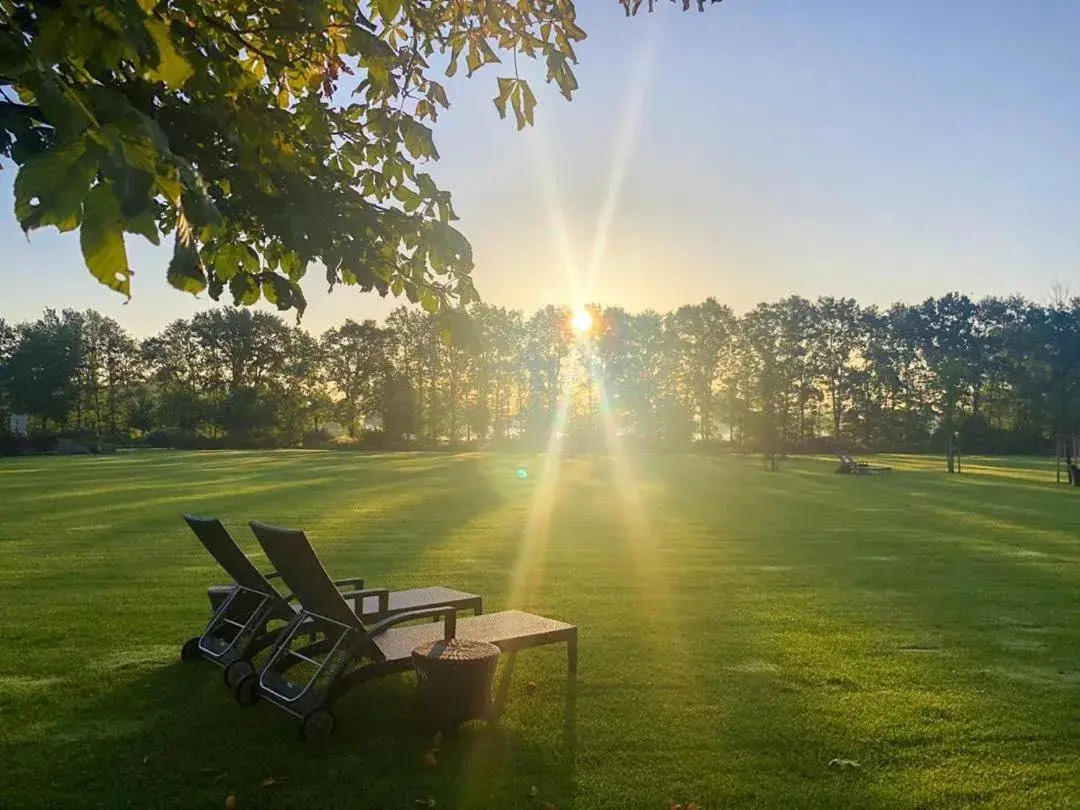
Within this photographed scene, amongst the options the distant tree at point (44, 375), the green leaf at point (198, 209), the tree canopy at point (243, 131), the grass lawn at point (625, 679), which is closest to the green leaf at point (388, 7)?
the tree canopy at point (243, 131)

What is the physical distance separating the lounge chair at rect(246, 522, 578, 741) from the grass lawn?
0.78ft

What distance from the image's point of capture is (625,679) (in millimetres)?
6305

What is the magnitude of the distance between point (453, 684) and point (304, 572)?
3.69 feet

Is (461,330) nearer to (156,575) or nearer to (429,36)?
(429,36)

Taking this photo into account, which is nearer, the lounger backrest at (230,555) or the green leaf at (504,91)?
the green leaf at (504,91)

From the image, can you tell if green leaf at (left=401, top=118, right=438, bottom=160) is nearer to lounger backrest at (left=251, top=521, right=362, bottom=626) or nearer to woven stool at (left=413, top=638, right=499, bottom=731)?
lounger backrest at (left=251, top=521, right=362, bottom=626)

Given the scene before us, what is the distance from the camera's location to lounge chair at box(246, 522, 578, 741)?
16.4ft

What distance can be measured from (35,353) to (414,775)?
8577cm

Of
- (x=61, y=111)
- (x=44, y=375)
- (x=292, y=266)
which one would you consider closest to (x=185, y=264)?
(x=61, y=111)

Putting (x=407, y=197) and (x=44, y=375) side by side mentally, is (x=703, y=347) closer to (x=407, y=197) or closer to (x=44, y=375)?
(x=44, y=375)

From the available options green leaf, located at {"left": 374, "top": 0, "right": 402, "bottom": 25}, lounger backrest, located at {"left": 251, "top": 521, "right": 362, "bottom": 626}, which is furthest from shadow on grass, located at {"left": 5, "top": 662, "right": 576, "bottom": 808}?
green leaf, located at {"left": 374, "top": 0, "right": 402, "bottom": 25}

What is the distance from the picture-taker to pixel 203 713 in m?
5.53

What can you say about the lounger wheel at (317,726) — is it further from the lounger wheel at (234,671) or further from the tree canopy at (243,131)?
the tree canopy at (243,131)

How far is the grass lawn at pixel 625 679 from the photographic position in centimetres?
448
